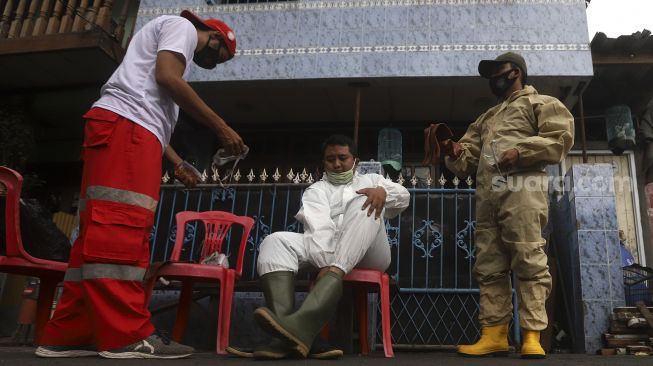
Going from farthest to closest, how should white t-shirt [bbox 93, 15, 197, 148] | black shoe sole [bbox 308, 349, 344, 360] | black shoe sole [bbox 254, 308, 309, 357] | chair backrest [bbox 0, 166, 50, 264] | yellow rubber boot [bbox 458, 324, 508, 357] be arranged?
yellow rubber boot [bbox 458, 324, 508, 357] → chair backrest [bbox 0, 166, 50, 264] → white t-shirt [bbox 93, 15, 197, 148] → black shoe sole [bbox 308, 349, 344, 360] → black shoe sole [bbox 254, 308, 309, 357]

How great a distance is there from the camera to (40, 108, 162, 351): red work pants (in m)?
2.12

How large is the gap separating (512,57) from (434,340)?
8.19ft

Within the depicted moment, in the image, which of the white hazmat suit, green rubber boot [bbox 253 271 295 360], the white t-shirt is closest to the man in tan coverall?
the white hazmat suit

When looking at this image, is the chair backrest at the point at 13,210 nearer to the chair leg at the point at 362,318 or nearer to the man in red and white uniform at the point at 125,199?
the man in red and white uniform at the point at 125,199

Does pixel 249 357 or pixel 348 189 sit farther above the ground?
pixel 348 189

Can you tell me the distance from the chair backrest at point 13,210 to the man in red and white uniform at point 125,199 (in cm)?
75

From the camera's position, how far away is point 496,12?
6.52 meters

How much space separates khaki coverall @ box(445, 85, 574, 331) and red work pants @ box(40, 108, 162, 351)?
196 centimetres

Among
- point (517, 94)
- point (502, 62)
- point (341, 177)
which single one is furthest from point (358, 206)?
point (502, 62)

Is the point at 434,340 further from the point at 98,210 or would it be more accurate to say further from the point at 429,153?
the point at 98,210

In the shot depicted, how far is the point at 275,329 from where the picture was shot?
6.77 feet

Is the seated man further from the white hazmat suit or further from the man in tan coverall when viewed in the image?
the man in tan coverall

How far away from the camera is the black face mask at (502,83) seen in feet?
10.9

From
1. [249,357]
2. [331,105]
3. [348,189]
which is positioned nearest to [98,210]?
[249,357]
